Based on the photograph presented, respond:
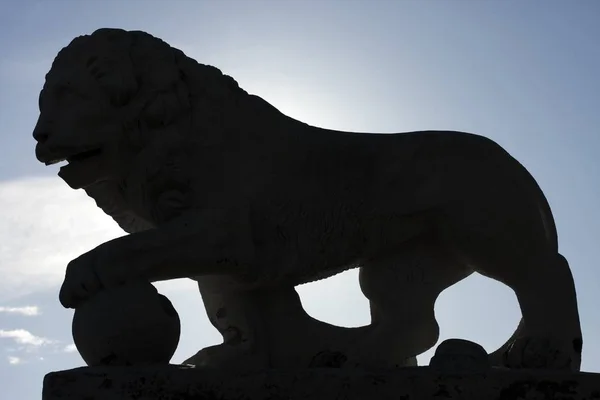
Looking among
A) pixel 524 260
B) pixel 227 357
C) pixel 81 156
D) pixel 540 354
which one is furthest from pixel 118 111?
pixel 540 354

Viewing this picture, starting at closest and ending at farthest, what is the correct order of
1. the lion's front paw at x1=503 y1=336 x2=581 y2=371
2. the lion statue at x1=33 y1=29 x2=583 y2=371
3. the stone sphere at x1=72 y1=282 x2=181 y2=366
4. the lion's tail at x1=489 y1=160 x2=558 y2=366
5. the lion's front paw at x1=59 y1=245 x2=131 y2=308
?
the stone sphere at x1=72 y1=282 x2=181 y2=366
the lion's front paw at x1=59 y1=245 x2=131 y2=308
the lion's front paw at x1=503 y1=336 x2=581 y2=371
the lion statue at x1=33 y1=29 x2=583 y2=371
the lion's tail at x1=489 y1=160 x2=558 y2=366

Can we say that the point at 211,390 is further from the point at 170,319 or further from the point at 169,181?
the point at 169,181

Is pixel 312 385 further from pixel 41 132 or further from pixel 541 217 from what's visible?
pixel 41 132

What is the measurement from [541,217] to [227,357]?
126 centimetres

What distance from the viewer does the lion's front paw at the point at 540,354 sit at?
3078 mm

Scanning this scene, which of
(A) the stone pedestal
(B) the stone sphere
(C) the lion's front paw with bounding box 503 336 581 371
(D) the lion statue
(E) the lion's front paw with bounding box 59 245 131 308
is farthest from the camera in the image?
(D) the lion statue

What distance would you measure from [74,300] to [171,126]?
716mm

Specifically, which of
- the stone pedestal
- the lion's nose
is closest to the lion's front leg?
the stone pedestal

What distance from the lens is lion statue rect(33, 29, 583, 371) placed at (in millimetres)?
3186

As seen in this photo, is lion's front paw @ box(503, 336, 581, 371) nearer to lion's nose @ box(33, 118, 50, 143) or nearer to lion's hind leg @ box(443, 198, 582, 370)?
lion's hind leg @ box(443, 198, 582, 370)

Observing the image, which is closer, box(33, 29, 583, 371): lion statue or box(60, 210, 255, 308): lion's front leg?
box(60, 210, 255, 308): lion's front leg

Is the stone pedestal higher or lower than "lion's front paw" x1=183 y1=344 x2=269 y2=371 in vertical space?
lower

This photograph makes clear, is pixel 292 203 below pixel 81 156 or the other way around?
below

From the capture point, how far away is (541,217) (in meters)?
3.35
